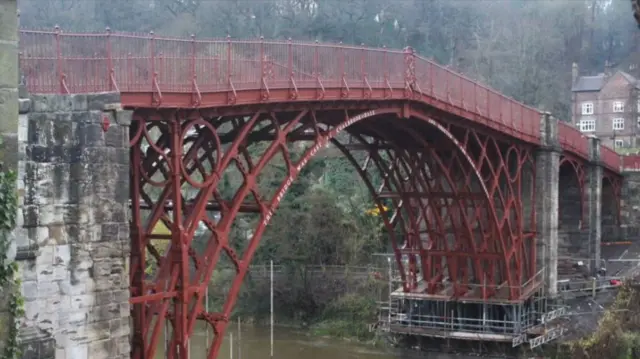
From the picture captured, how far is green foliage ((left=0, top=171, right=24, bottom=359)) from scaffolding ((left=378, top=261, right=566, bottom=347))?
1007 inches

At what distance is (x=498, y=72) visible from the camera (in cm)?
7675

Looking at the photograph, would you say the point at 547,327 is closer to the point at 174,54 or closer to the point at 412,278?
the point at 412,278

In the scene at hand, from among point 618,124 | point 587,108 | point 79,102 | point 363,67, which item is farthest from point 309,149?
→ point 587,108

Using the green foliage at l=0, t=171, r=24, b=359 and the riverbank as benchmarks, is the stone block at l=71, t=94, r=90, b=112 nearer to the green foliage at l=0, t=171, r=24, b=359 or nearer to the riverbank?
the green foliage at l=0, t=171, r=24, b=359

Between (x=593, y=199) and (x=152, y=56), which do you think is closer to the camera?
(x=152, y=56)

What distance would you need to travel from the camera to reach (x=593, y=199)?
4172cm

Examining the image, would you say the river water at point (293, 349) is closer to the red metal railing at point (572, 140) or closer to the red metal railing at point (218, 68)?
the red metal railing at point (572, 140)

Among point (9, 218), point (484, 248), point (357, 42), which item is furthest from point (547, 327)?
point (357, 42)

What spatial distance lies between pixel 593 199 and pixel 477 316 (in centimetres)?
1202

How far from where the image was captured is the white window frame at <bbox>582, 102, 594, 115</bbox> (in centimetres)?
7138

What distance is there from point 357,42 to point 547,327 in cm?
4531

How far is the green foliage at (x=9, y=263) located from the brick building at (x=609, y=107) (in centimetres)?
6337

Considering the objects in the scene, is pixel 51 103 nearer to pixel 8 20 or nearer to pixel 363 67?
pixel 8 20

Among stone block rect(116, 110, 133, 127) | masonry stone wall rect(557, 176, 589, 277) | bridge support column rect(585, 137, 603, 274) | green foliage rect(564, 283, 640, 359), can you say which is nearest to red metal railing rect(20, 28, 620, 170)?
stone block rect(116, 110, 133, 127)
